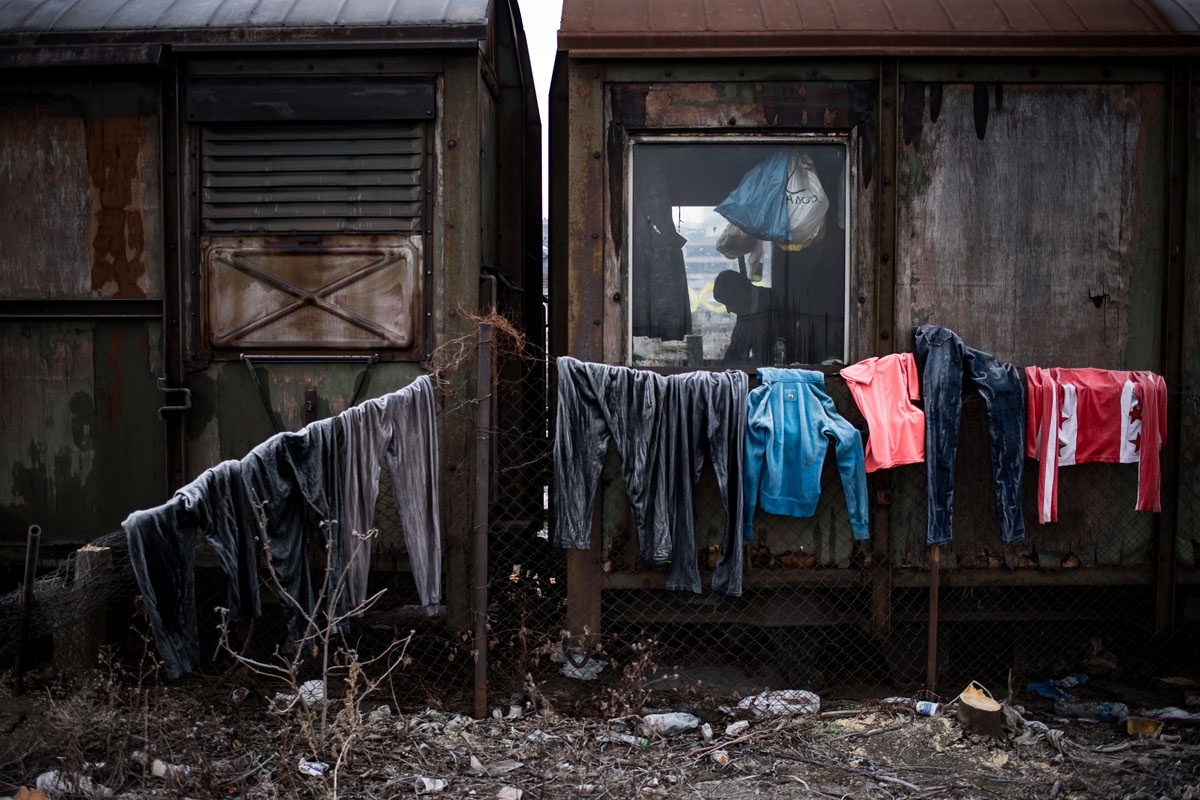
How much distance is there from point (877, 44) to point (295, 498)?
3.77 meters

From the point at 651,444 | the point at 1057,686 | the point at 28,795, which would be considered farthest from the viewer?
the point at 1057,686

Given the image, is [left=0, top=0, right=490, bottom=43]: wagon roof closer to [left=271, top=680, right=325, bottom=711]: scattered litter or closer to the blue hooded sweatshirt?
the blue hooded sweatshirt

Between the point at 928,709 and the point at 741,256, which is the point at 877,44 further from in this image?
the point at 928,709

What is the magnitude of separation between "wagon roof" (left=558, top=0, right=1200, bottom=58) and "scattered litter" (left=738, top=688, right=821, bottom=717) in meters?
3.42

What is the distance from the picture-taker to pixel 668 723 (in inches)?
178

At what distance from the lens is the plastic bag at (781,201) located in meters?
5.07

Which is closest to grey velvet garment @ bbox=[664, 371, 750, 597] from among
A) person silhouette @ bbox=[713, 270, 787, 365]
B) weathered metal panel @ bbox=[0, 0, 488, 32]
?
person silhouette @ bbox=[713, 270, 787, 365]

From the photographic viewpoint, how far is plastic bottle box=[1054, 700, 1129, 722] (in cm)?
484

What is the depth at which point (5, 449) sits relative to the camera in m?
5.21

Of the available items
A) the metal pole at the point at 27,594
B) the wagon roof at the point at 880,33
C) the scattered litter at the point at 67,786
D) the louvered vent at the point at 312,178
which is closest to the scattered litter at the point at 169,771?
the scattered litter at the point at 67,786

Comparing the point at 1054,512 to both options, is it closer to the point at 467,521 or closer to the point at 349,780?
the point at 467,521

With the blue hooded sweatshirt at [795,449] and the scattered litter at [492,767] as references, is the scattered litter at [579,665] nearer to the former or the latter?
the scattered litter at [492,767]

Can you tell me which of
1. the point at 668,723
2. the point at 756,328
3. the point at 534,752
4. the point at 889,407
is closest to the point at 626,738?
the point at 668,723

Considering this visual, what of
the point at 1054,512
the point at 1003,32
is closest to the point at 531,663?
the point at 1054,512
